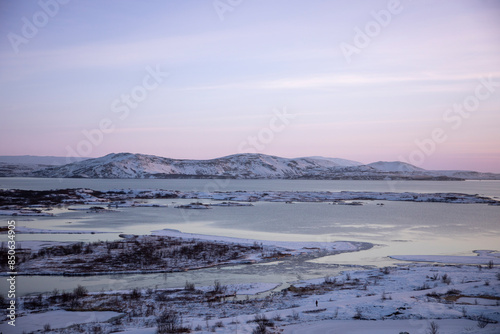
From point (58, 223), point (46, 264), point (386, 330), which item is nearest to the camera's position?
point (386, 330)

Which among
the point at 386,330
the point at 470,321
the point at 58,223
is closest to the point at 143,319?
the point at 386,330

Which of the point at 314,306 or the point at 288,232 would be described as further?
the point at 288,232

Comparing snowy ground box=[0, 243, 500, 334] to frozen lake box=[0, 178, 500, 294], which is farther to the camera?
frozen lake box=[0, 178, 500, 294]

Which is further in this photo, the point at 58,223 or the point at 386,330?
the point at 58,223

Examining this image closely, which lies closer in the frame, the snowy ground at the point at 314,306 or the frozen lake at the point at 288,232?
the snowy ground at the point at 314,306

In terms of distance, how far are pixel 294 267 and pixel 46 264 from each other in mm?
12769

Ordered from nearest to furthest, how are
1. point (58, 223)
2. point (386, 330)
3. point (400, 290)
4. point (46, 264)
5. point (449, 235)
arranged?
point (386, 330) < point (400, 290) < point (46, 264) < point (449, 235) < point (58, 223)

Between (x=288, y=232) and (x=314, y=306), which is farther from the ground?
(x=314, y=306)

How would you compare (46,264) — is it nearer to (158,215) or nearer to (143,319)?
(143,319)

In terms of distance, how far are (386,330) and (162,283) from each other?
1102 centimetres

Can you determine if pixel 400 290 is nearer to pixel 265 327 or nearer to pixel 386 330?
pixel 386 330

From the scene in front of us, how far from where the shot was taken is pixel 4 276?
19.0 meters

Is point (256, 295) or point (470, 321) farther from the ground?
point (470, 321)

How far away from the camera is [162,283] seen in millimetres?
18594
